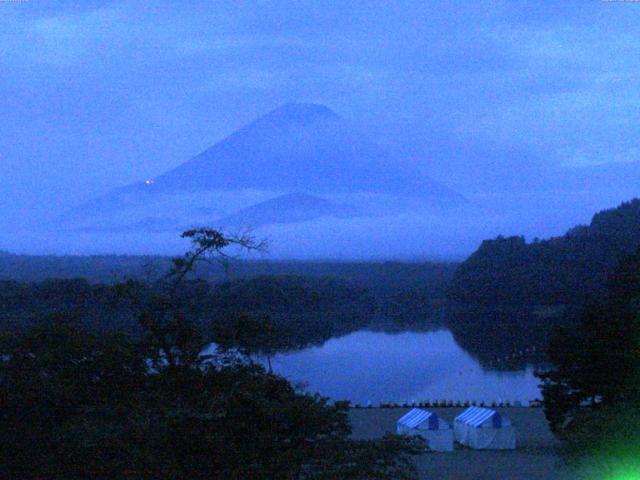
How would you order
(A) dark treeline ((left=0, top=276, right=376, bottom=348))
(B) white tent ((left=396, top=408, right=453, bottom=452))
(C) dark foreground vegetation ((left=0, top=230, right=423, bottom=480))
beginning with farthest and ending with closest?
(A) dark treeline ((left=0, top=276, right=376, bottom=348)) → (B) white tent ((left=396, top=408, right=453, bottom=452)) → (C) dark foreground vegetation ((left=0, top=230, right=423, bottom=480))

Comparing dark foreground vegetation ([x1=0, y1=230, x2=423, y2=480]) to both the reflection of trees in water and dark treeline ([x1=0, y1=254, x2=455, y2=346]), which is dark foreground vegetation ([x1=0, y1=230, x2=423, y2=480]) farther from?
the reflection of trees in water

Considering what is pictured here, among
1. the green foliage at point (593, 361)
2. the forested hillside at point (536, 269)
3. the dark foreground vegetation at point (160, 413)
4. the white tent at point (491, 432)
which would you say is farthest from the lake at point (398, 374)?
the forested hillside at point (536, 269)

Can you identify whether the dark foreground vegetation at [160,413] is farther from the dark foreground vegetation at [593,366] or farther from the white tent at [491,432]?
the white tent at [491,432]

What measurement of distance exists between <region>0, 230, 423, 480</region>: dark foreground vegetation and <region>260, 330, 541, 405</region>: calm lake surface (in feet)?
27.3

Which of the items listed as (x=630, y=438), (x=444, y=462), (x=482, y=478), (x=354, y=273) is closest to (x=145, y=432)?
(x=630, y=438)

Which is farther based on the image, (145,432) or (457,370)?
(457,370)

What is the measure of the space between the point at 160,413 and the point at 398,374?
17006mm

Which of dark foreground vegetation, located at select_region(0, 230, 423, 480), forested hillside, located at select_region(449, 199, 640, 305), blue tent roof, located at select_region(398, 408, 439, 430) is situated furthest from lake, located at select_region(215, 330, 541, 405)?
forested hillside, located at select_region(449, 199, 640, 305)

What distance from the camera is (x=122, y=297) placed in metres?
6.68

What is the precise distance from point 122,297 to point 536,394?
1411cm

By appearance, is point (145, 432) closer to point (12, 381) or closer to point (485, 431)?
point (12, 381)

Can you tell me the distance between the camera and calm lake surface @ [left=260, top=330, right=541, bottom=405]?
61.1ft

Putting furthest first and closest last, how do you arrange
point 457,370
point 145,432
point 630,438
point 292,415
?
point 457,370
point 630,438
point 292,415
point 145,432

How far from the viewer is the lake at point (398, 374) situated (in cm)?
1859
